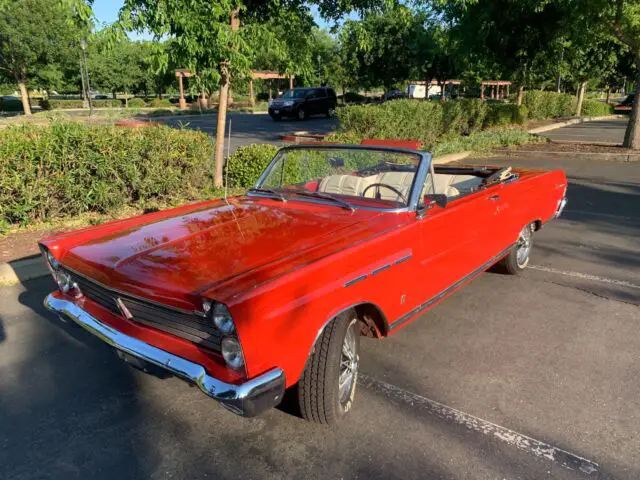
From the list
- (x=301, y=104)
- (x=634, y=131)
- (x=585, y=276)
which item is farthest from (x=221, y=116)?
(x=301, y=104)

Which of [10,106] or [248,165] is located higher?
[10,106]

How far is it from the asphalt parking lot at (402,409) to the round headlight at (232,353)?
61 cm

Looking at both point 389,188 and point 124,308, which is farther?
point 389,188

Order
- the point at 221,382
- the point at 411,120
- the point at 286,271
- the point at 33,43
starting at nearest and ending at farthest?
1. the point at 221,382
2. the point at 286,271
3. the point at 411,120
4. the point at 33,43

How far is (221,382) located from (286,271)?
1.94ft

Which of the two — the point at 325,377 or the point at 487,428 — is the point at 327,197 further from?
the point at 487,428

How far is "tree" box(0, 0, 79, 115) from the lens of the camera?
30.6 metres

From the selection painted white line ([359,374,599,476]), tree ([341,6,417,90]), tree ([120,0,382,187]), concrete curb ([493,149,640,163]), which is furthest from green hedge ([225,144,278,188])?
tree ([341,6,417,90])

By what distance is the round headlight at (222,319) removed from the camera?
2176 mm

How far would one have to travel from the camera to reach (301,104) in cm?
2859

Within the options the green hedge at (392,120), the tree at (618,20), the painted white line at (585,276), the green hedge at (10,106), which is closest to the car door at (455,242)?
the painted white line at (585,276)

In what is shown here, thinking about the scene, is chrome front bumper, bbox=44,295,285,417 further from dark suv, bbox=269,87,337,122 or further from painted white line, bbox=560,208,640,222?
dark suv, bbox=269,87,337,122

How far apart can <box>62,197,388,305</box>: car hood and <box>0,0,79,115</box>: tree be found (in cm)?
3149

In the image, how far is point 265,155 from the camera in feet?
28.3
